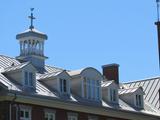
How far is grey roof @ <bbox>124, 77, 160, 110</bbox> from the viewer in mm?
69000

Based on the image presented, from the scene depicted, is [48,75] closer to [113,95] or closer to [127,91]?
[113,95]

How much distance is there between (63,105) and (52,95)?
1.25 m

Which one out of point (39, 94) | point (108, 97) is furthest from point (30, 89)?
point (108, 97)

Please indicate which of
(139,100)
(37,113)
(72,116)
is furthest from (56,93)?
(139,100)

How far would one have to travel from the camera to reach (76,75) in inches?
2258

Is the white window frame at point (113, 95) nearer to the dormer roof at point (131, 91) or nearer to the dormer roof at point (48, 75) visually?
the dormer roof at point (131, 91)

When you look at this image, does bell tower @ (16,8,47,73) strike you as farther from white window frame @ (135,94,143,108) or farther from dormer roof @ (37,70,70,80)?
white window frame @ (135,94,143,108)

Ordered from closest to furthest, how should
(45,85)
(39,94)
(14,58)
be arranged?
(39,94) < (45,85) < (14,58)

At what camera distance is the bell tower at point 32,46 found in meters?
60.6

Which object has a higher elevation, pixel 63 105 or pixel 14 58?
pixel 14 58

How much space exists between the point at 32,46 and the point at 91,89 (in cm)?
696

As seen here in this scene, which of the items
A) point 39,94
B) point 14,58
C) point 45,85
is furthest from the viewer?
point 14,58

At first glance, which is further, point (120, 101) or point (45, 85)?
point (120, 101)

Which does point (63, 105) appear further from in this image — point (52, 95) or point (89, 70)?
point (89, 70)
